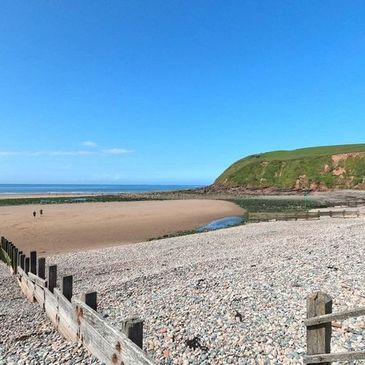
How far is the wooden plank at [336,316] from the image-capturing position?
3.54 m

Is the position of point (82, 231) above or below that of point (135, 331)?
below

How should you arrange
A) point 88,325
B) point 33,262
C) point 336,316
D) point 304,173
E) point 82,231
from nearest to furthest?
point 336,316, point 88,325, point 33,262, point 82,231, point 304,173

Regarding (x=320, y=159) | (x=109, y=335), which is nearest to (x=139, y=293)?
(x=109, y=335)

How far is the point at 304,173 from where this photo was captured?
4104 inches

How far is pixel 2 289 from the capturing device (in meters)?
12.3

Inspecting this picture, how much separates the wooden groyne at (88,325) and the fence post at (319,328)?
1.82 meters

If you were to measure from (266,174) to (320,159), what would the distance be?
16.8 m

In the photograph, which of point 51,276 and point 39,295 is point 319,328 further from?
point 39,295

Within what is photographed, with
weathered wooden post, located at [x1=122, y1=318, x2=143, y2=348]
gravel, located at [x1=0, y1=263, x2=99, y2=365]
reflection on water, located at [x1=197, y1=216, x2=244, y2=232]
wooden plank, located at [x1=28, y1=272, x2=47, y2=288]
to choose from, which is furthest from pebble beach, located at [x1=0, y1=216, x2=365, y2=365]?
reflection on water, located at [x1=197, y1=216, x2=244, y2=232]

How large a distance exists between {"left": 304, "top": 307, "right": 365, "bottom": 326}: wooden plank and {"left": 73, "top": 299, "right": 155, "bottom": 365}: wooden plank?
1.86 m

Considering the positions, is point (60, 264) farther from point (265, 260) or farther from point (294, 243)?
point (294, 243)

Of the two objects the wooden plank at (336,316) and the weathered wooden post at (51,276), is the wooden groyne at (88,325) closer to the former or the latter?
the weathered wooden post at (51,276)

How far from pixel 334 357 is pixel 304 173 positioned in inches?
4188

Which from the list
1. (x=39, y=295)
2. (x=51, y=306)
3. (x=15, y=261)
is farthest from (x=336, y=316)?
(x=15, y=261)
